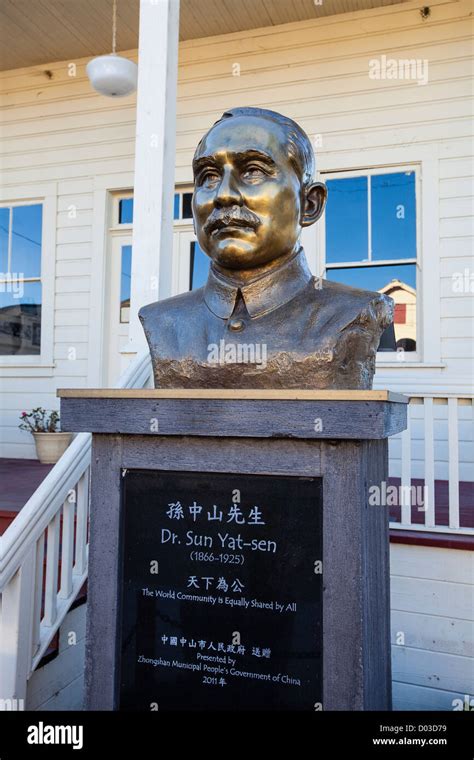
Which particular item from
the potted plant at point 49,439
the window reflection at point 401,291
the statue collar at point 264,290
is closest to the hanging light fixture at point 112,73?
the window reflection at point 401,291

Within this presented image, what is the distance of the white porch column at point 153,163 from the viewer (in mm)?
3816

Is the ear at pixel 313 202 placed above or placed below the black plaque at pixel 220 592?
above

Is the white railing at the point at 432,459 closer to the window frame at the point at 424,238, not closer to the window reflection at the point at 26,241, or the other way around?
the window frame at the point at 424,238

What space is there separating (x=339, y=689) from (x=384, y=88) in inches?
198

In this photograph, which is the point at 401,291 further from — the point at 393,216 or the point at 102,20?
the point at 102,20

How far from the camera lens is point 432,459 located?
10.8 feet

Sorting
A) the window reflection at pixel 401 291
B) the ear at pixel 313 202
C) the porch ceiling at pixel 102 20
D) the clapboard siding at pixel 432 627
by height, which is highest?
the porch ceiling at pixel 102 20

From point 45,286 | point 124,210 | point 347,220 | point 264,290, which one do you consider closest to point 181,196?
point 124,210

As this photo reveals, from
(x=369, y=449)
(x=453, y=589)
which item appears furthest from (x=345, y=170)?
(x=369, y=449)

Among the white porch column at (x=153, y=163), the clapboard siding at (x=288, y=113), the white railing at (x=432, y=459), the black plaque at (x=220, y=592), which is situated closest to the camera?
the black plaque at (x=220, y=592)

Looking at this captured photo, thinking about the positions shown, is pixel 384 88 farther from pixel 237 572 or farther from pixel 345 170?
pixel 237 572

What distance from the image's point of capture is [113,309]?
621 centimetres

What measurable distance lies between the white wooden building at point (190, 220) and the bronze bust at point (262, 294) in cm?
112

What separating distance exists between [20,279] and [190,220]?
2.20 metres
